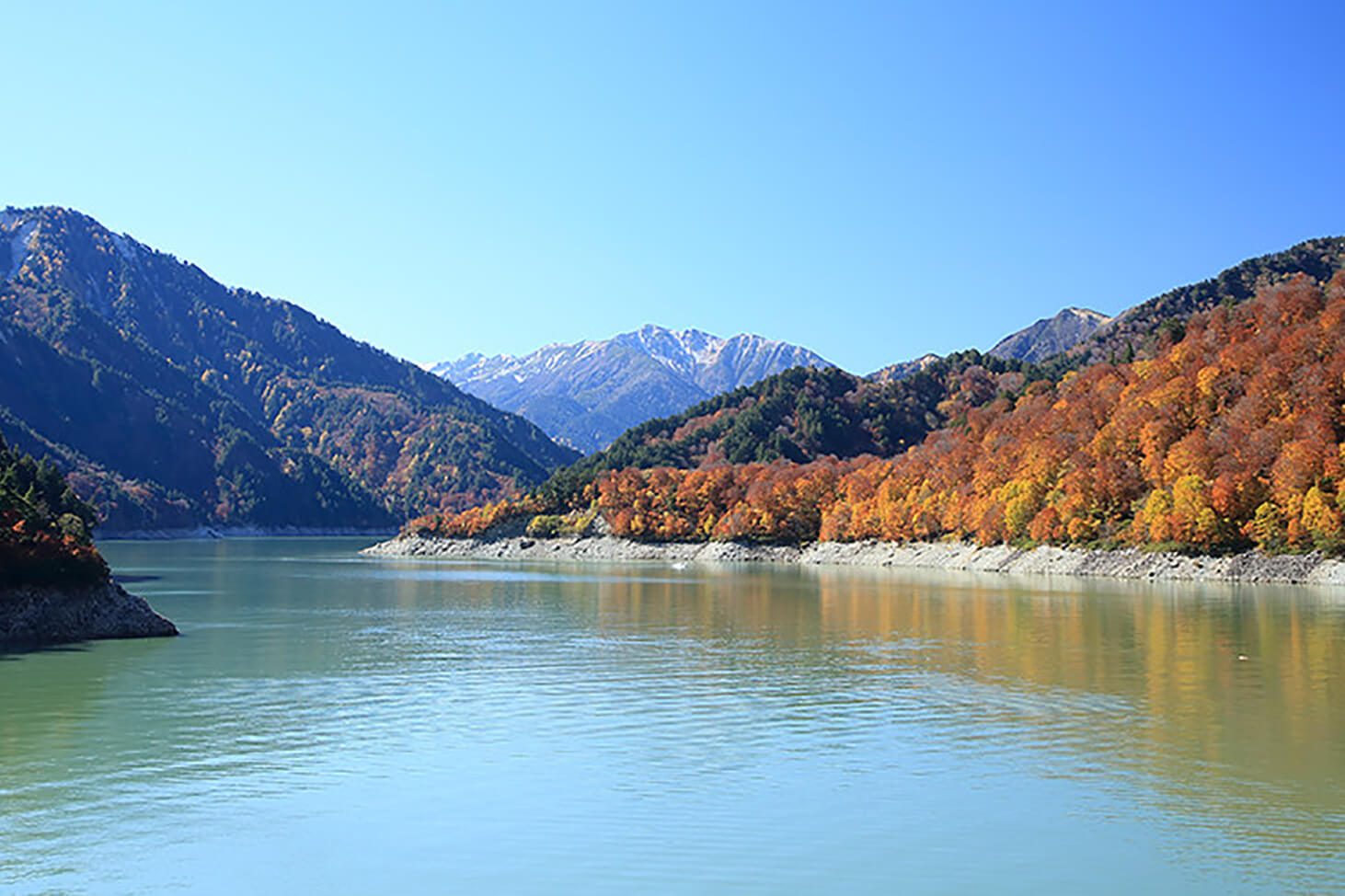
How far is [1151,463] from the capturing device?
118500 mm

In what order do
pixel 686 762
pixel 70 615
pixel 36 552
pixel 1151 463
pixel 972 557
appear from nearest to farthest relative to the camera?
pixel 686 762 → pixel 36 552 → pixel 70 615 → pixel 1151 463 → pixel 972 557

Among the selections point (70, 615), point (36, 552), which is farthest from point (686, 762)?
point (70, 615)

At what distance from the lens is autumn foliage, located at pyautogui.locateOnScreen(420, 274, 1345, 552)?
101 meters

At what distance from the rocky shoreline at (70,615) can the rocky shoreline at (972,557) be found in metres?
77.7

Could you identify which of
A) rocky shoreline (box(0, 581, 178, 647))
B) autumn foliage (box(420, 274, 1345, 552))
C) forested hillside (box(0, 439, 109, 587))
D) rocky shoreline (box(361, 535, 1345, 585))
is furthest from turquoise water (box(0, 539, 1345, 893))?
autumn foliage (box(420, 274, 1345, 552))

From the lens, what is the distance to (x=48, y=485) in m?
92.0

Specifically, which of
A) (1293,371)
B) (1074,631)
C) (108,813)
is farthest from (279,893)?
(1293,371)

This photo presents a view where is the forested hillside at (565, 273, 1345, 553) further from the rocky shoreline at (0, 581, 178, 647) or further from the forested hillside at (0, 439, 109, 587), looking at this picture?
the forested hillside at (0, 439, 109, 587)

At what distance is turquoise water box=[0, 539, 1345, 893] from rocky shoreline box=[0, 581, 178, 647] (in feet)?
5.95

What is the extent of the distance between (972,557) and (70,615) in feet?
319

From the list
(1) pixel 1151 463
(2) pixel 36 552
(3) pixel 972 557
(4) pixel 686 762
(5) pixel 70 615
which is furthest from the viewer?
(3) pixel 972 557

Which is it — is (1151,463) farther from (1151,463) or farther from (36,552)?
(36,552)

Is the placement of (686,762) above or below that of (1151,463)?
below

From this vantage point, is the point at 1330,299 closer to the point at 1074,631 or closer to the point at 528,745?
the point at 1074,631
